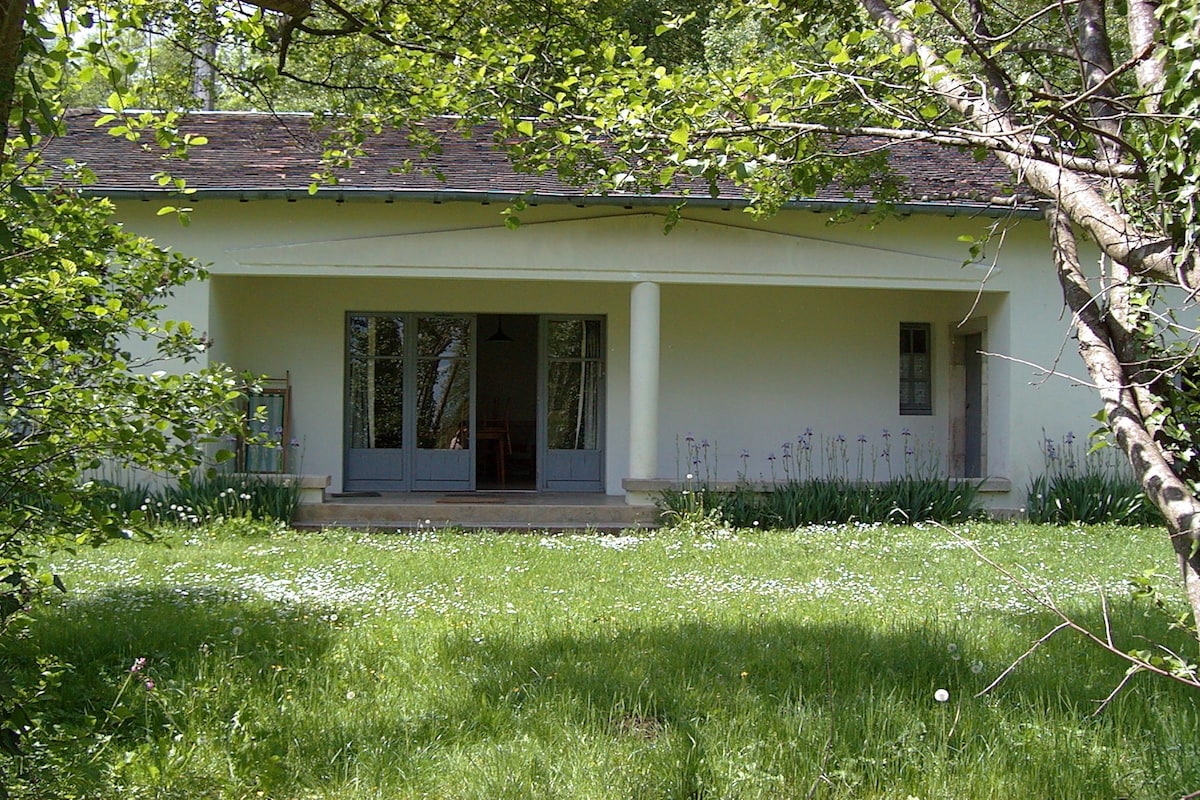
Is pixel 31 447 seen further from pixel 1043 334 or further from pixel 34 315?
pixel 1043 334

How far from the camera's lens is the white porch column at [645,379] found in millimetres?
11758

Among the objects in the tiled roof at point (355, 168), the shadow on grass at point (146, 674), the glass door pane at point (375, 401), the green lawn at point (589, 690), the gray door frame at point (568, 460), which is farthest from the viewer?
the gray door frame at point (568, 460)

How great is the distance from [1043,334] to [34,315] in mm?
10869

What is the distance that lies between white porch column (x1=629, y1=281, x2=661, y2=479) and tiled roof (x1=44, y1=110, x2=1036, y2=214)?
1281 mm

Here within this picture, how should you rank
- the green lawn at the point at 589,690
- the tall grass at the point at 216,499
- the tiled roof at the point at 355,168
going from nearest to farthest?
1. the green lawn at the point at 589,690
2. the tall grass at the point at 216,499
3. the tiled roof at the point at 355,168

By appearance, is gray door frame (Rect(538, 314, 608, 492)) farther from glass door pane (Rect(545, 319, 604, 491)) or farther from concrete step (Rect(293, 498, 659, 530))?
concrete step (Rect(293, 498, 659, 530))

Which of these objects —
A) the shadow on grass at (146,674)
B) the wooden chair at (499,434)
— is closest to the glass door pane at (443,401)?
the wooden chair at (499,434)

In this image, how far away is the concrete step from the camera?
11.3 meters

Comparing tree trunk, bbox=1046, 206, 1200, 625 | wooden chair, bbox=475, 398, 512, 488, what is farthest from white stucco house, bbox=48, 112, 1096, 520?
tree trunk, bbox=1046, 206, 1200, 625

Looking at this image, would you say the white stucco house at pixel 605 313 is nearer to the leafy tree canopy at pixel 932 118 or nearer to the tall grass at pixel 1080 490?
the tall grass at pixel 1080 490

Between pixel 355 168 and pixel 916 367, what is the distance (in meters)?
7.42

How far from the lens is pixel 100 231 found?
189 inches

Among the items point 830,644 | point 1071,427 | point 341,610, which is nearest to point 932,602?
point 830,644

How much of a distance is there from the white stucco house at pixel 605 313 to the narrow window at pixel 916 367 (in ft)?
0.10
